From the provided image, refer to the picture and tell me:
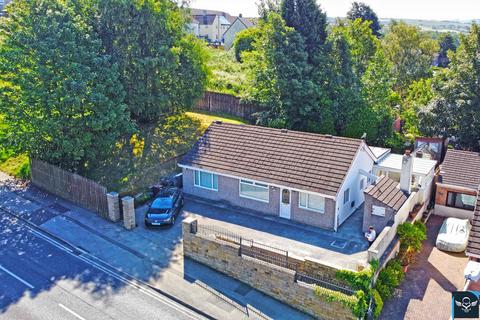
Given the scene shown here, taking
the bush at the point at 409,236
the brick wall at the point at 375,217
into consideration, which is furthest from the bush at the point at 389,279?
the brick wall at the point at 375,217

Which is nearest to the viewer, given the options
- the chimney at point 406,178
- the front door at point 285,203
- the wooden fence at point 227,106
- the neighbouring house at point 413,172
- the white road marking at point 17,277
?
the white road marking at point 17,277

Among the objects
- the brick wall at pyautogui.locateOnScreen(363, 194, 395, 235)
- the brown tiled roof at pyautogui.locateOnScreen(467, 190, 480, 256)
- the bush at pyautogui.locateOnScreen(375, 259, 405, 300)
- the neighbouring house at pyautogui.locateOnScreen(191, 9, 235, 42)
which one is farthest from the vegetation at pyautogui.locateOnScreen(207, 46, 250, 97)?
the neighbouring house at pyautogui.locateOnScreen(191, 9, 235, 42)

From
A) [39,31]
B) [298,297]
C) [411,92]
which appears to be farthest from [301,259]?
[411,92]

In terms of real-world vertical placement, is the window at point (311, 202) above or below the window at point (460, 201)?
above

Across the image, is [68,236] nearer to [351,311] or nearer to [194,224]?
[194,224]

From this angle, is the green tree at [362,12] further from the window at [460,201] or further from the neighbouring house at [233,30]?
the window at [460,201]

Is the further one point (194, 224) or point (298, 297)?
point (194, 224)

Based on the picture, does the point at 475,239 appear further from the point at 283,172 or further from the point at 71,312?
the point at 71,312
